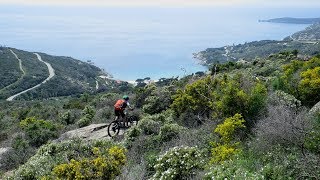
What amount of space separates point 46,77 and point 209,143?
274ft

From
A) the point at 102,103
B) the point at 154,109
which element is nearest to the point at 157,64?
the point at 102,103

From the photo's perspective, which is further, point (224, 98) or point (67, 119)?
point (67, 119)

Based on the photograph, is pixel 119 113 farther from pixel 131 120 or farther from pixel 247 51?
pixel 247 51

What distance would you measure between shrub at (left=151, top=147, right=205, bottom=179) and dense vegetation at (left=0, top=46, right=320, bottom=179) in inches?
0.9

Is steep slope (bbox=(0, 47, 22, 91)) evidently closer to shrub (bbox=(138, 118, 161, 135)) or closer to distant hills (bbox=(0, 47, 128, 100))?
distant hills (bbox=(0, 47, 128, 100))

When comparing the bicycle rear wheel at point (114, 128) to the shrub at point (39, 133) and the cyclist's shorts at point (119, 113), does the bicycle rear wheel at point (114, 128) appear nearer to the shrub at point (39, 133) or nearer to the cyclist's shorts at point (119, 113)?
the cyclist's shorts at point (119, 113)

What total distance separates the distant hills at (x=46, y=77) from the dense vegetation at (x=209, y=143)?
56.8 metres

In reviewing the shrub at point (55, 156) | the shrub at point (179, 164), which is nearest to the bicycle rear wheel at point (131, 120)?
the shrub at point (55, 156)

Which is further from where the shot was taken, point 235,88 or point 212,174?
point 235,88

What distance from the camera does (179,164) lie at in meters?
8.57

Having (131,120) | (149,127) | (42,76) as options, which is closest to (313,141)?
(149,127)

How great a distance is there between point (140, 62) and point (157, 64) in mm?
8250

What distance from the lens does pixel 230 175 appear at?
22.7ft

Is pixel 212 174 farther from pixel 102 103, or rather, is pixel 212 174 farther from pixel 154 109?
pixel 102 103
